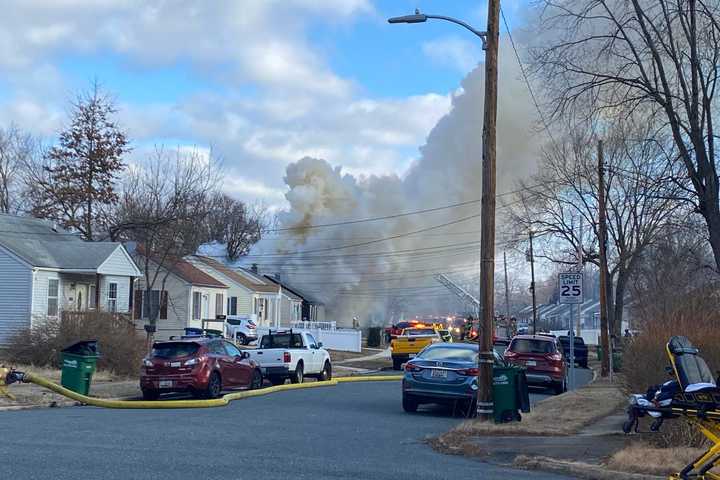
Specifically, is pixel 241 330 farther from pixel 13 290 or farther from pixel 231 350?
pixel 231 350

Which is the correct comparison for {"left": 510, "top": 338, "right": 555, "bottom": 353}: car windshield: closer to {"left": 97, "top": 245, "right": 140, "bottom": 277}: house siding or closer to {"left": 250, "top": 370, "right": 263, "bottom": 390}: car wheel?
{"left": 250, "top": 370, "right": 263, "bottom": 390}: car wheel

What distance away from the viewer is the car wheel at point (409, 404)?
19016 mm

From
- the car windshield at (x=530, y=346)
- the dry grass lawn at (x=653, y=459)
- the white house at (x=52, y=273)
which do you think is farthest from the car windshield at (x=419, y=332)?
the dry grass lawn at (x=653, y=459)

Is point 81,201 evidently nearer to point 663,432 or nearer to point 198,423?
point 198,423

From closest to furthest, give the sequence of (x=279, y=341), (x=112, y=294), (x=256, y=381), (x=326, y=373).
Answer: (x=256, y=381), (x=279, y=341), (x=326, y=373), (x=112, y=294)

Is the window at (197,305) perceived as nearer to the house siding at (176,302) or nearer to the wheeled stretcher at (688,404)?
the house siding at (176,302)

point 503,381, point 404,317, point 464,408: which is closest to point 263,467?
point 503,381


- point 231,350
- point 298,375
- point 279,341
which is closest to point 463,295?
point 279,341

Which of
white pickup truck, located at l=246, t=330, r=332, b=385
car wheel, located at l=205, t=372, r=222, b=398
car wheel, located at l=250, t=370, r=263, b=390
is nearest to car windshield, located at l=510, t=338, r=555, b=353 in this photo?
white pickup truck, located at l=246, t=330, r=332, b=385

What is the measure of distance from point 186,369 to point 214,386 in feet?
3.13

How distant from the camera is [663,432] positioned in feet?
42.1

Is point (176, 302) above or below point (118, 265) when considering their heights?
below

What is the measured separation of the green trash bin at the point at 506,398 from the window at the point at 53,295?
Answer: 26465mm

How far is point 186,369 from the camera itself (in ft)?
70.0
